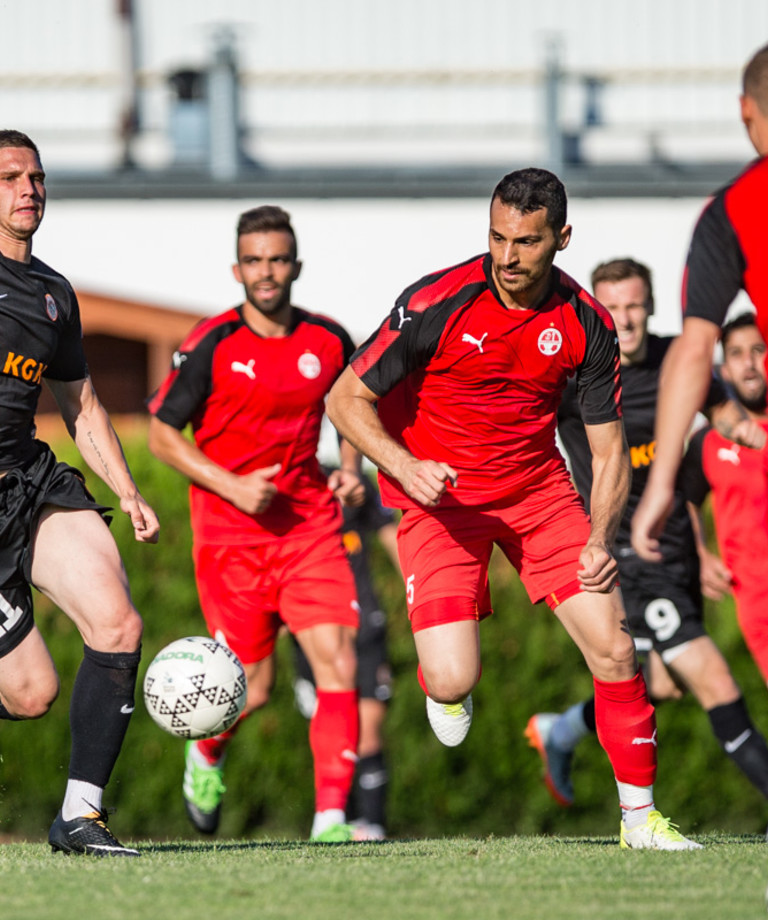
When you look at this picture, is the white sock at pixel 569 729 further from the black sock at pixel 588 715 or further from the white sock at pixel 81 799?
the white sock at pixel 81 799

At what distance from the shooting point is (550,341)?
6.11 m

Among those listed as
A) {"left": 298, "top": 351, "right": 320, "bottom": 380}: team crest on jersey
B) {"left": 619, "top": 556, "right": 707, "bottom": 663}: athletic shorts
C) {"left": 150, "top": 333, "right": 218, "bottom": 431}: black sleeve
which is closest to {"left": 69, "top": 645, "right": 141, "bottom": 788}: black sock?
{"left": 150, "top": 333, "right": 218, "bottom": 431}: black sleeve

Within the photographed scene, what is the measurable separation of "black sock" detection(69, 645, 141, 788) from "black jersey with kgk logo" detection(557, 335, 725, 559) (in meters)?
2.64

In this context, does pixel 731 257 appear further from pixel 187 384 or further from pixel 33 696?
pixel 187 384

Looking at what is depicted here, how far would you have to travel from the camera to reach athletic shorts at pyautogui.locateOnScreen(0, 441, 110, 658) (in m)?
5.79

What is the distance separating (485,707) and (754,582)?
8.99ft

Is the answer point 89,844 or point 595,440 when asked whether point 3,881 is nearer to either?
point 89,844

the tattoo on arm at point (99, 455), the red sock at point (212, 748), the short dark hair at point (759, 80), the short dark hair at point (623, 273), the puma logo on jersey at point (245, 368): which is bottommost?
the red sock at point (212, 748)

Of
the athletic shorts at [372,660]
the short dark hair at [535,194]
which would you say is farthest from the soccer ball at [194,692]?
the athletic shorts at [372,660]

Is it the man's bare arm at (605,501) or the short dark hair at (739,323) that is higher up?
the short dark hair at (739,323)

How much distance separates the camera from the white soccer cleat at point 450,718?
21.1 ft

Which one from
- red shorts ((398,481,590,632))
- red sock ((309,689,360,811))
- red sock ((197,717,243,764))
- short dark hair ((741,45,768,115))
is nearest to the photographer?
short dark hair ((741,45,768,115))

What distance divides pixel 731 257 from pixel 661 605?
357cm

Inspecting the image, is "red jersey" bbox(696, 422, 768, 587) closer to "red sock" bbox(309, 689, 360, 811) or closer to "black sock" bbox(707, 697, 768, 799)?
"black sock" bbox(707, 697, 768, 799)
